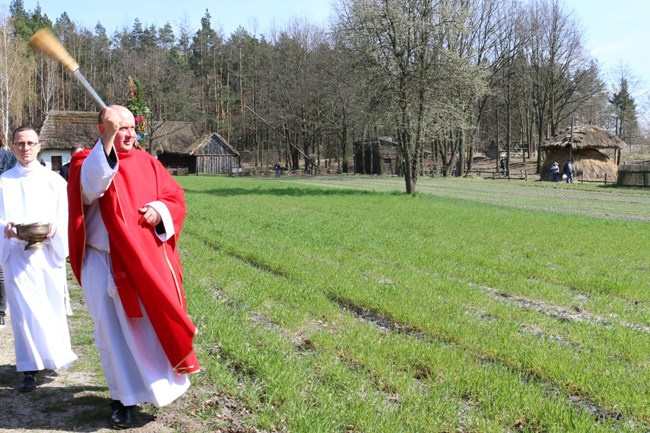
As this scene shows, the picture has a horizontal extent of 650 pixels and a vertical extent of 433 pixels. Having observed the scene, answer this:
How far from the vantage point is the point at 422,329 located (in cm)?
663

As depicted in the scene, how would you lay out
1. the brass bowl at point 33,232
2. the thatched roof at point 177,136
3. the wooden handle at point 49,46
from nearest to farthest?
the wooden handle at point 49,46
the brass bowl at point 33,232
the thatched roof at point 177,136

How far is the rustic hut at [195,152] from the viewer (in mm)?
74812

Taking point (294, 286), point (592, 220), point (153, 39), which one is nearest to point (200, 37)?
point (153, 39)

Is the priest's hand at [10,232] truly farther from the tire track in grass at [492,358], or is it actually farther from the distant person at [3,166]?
the tire track in grass at [492,358]

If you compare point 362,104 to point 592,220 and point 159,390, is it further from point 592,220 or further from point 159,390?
point 159,390

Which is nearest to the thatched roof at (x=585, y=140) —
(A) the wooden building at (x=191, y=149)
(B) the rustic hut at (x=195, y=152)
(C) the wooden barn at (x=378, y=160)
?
(C) the wooden barn at (x=378, y=160)

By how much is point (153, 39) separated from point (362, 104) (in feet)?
228

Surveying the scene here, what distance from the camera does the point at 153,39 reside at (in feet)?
299

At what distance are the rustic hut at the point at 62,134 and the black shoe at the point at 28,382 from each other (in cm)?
5865

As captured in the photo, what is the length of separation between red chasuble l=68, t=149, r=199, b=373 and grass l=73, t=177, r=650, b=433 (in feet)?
2.17

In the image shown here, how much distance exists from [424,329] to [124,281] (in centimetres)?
352

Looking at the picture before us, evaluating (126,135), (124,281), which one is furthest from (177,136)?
(124,281)

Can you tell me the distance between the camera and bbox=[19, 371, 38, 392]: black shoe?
194 inches

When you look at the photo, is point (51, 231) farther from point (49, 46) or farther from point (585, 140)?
point (585, 140)
